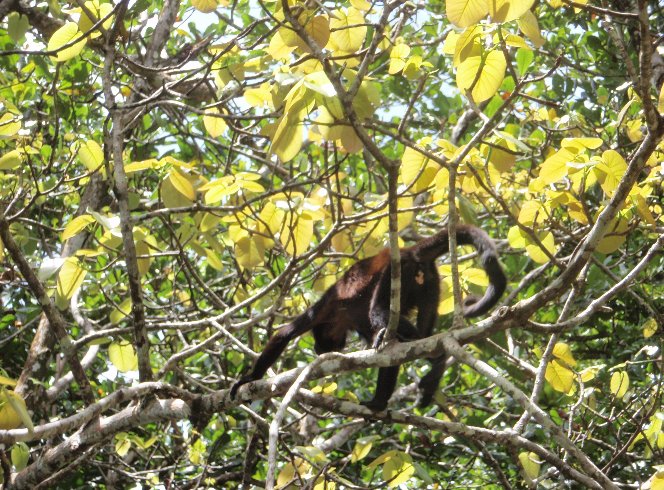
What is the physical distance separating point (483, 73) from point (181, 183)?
153cm

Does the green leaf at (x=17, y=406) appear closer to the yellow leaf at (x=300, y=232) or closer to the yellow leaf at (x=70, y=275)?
the yellow leaf at (x=70, y=275)

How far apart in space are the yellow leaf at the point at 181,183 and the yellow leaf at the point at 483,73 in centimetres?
143

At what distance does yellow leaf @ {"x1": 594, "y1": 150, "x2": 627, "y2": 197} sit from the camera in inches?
118

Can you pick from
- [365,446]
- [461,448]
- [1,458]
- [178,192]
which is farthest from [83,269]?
[461,448]

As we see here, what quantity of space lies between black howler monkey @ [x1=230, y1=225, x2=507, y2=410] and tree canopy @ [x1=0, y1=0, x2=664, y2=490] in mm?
119

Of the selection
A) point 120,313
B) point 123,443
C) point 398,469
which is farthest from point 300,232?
point 123,443

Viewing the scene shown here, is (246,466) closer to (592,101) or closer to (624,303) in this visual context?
(624,303)

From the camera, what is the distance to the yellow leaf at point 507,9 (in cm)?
232

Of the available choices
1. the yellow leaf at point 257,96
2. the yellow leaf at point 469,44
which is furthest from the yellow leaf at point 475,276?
the yellow leaf at point 469,44

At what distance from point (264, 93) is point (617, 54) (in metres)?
3.27

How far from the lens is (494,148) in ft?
11.5

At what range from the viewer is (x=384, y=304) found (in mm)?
4723

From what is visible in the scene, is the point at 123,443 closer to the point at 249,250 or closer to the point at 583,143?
the point at 249,250

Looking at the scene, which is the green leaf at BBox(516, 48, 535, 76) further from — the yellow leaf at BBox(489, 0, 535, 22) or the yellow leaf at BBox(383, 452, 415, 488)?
the yellow leaf at BBox(383, 452, 415, 488)
